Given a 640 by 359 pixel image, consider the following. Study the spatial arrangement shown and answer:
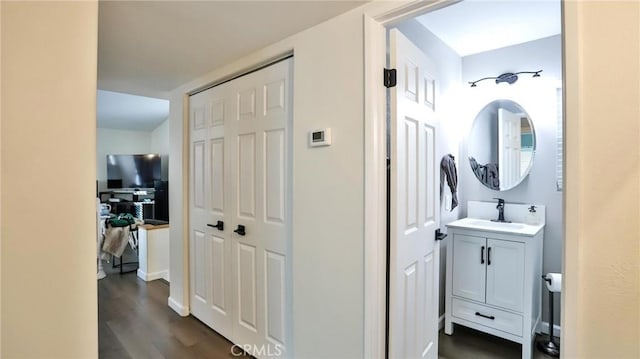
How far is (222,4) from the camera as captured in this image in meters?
1.52

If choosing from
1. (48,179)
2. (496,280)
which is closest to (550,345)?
(496,280)

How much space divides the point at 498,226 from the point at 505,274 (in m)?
0.39

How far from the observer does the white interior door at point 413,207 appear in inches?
61.1

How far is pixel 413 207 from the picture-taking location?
1722mm

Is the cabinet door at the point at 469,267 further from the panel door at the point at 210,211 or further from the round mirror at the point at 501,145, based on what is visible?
the panel door at the point at 210,211

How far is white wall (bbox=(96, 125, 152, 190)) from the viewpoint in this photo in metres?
7.23

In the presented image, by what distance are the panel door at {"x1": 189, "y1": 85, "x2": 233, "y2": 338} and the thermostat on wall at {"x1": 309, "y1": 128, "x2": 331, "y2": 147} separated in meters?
0.97

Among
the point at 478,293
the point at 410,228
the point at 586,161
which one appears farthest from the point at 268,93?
the point at 478,293

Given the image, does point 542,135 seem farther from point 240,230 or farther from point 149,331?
point 149,331

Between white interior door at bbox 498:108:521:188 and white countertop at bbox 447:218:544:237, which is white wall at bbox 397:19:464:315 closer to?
white countertop at bbox 447:218:544:237

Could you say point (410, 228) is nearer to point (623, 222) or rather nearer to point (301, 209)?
point (301, 209)

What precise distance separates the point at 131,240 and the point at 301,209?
3.89 meters

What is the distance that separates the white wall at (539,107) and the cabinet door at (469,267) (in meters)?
0.56

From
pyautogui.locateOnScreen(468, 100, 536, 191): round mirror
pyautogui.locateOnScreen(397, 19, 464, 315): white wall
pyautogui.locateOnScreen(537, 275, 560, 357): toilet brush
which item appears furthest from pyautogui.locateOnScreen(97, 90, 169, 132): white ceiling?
pyautogui.locateOnScreen(537, 275, 560, 357): toilet brush
